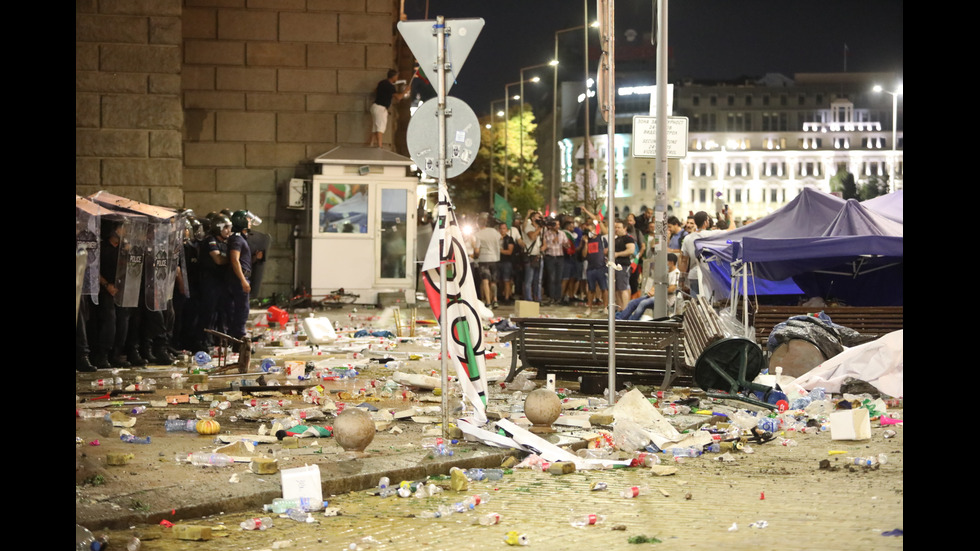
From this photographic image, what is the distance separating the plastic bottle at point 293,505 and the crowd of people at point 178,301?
297 inches

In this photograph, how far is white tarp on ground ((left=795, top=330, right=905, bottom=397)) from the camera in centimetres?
1268

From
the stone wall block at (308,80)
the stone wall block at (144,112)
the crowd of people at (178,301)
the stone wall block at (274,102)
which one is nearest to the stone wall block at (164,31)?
the stone wall block at (144,112)

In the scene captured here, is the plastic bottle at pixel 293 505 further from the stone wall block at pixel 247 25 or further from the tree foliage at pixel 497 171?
the tree foliage at pixel 497 171

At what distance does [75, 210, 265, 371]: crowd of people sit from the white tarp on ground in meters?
7.51

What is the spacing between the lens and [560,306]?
29.1 metres

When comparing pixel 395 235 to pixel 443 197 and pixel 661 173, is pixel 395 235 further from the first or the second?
pixel 443 197

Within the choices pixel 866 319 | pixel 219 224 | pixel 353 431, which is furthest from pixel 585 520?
pixel 866 319

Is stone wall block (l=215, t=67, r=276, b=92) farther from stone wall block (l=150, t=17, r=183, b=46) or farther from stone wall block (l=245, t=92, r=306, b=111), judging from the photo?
stone wall block (l=150, t=17, r=183, b=46)

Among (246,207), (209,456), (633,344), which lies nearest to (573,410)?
(633,344)

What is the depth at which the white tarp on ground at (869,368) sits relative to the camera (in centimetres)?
1268

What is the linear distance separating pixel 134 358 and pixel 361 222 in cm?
1182

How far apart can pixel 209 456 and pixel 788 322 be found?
8.35m
